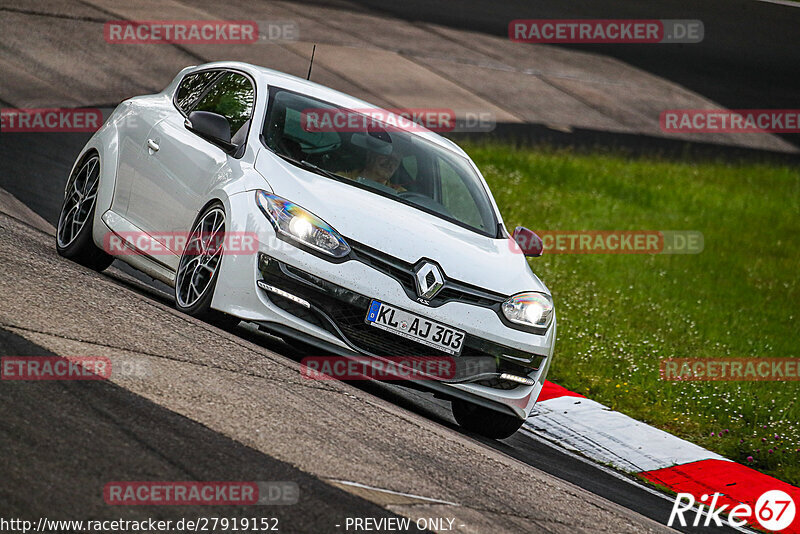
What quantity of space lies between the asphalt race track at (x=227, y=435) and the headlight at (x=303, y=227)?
2.23 ft

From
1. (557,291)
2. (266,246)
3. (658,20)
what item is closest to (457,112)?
(557,291)

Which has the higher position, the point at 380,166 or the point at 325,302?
the point at 380,166

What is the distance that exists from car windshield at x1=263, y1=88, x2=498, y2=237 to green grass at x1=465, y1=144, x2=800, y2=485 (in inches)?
89.4

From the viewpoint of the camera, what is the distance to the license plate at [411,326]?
627 centimetres

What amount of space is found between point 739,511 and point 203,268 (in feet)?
11.6

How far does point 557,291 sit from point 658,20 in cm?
1540

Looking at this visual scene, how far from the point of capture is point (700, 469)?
Answer: 7.72 meters

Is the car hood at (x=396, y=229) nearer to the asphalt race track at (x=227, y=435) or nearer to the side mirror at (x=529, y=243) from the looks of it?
the side mirror at (x=529, y=243)

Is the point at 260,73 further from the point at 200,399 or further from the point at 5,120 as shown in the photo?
the point at 5,120

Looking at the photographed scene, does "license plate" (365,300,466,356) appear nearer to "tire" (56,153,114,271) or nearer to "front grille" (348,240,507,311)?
"front grille" (348,240,507,311)

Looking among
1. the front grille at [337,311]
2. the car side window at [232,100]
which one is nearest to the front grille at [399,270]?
the front grille at [337,311]

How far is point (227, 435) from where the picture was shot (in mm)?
4918

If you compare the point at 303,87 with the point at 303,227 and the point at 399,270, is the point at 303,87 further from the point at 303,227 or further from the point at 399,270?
the point at 399,270

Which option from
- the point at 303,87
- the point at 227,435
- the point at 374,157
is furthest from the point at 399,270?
the point at 303,87
